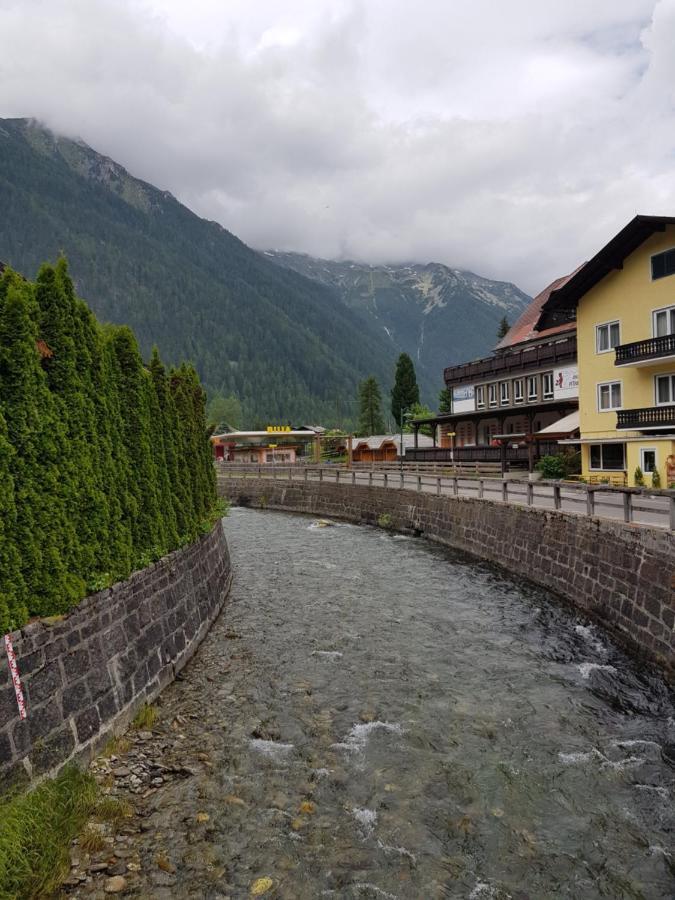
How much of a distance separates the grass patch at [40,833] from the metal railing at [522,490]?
10.7 meters

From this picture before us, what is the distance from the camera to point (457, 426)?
62812 mm

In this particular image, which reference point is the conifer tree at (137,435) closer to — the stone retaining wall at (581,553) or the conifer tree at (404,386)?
the stone retaining wall at (581,553)

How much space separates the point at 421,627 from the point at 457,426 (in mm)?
50704

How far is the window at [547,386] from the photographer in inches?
2046

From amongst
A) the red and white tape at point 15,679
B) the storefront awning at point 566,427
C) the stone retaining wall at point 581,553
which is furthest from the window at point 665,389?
the red and white tape at point 15,679

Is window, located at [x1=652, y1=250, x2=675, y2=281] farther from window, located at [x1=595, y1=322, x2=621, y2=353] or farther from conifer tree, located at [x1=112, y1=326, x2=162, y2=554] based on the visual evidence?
conifer tree, located at [x1=112, y1=326, x2=162, y2=554]

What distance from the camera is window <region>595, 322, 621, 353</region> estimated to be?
32.6m

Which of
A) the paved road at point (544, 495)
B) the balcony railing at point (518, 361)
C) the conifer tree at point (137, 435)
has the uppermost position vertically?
the balcony railing at point (518, 361)

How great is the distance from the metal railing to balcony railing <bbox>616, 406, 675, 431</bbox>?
6091 mm

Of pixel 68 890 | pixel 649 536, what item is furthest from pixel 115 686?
pixel 649 536

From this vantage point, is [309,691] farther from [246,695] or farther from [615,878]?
[615,878]

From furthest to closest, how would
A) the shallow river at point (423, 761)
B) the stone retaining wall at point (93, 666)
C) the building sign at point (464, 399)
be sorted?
the building sign at point (464, 399)
the stone retaining wall at point (93, 666)
the shallow river at point (423, 761)

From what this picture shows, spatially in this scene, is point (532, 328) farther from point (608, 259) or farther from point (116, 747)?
point (116, 747)

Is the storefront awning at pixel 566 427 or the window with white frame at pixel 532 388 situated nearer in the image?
the storefront awning at pixel 566 427
